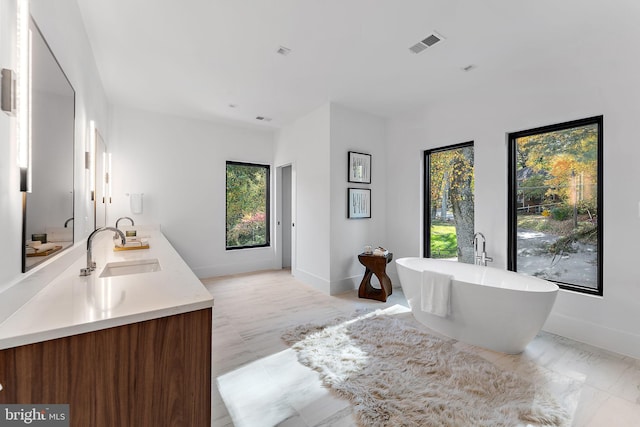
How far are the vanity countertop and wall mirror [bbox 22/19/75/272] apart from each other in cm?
18

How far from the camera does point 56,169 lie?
4.82 feet

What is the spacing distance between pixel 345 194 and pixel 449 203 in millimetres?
1462

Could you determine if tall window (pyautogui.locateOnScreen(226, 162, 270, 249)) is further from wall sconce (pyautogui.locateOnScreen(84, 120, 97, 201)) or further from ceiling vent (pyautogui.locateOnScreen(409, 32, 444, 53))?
ceiling vent (pyautogui.locateOnScreen(409, 32, 444, 53))

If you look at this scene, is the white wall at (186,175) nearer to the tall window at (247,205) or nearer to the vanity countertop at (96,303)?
the tall window at (247,205)

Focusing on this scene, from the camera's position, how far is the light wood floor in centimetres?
174

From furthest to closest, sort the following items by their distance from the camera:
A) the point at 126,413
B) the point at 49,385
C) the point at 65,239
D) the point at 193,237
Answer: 1. the point at 193,237
2. the point at 65,239
3. the point at 126,413
4. the point at 49,385

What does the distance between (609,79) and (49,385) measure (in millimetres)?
4163

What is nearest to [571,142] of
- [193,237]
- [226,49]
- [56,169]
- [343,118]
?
[343,118]

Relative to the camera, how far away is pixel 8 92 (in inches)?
35.3

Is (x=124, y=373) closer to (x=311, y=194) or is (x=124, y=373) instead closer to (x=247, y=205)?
(x=311, y=194)

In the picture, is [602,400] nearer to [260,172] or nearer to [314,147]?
[314,147]

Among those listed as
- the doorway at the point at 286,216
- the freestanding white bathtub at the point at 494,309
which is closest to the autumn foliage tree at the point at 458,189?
the freestanding white bathtub at the point at 494,309

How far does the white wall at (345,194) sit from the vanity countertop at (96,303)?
272cm

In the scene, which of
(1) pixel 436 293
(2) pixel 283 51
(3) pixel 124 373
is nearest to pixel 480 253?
(1) pixel 436 293
